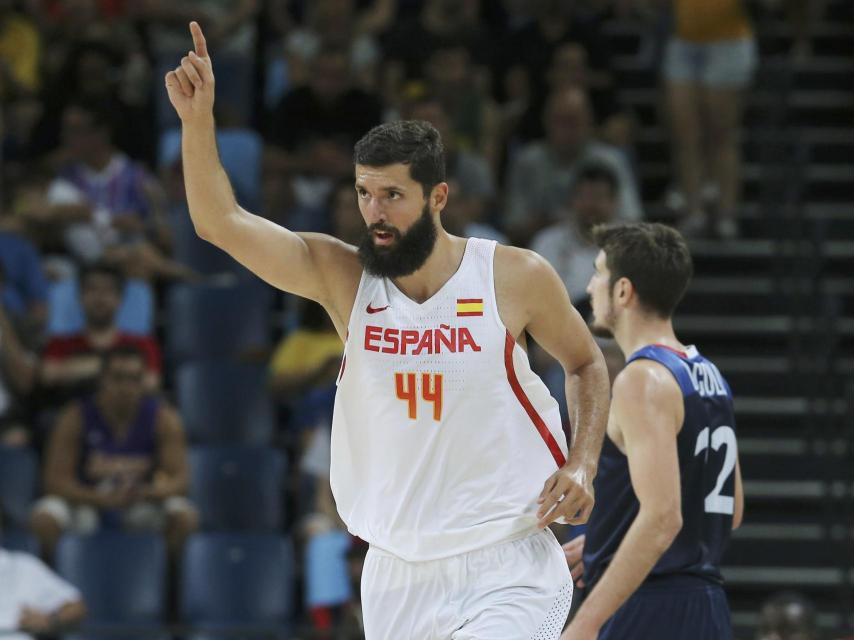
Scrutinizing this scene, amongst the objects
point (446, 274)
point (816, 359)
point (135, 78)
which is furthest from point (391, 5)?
point (446, 274)

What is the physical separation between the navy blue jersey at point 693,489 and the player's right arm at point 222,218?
3.49 ft

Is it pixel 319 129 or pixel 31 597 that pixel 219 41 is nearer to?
pixel 319 129

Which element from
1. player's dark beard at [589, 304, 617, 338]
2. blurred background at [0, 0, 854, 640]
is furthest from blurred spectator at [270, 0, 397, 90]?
player's dark beard at [589, 304, 617, 338]

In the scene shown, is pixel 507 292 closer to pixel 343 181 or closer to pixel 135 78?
pixel 343 181

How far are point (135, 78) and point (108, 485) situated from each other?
409cm

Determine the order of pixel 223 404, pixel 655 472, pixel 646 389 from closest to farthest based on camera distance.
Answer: pixel 655 472
pixel 646 389
pixel 223 404

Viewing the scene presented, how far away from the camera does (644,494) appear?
475 cm

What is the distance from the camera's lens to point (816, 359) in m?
10.1

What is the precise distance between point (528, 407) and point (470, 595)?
1.88ft

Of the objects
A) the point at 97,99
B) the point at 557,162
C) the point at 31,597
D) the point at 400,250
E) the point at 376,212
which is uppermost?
the point at 97,99

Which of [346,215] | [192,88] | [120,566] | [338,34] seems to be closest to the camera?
[192,88]

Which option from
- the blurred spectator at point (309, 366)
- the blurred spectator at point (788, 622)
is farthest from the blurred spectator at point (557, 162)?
the blurred spectator at point (788, 622)

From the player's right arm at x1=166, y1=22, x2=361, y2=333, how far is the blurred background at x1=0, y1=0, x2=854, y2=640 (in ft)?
8.44

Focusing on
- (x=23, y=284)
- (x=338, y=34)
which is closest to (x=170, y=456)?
(x=23, y=284)
